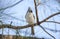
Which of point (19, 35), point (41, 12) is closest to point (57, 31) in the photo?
point (41, 12)

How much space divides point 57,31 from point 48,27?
0.20ft

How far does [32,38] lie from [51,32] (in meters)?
0.12

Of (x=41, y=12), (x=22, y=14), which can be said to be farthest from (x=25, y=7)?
(x=41, y=12)

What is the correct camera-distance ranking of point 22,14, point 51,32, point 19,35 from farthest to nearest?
point 22,14 → point 51,32 → point 19,35

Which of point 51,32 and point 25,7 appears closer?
point 51,32

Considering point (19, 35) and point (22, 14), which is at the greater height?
point (22, 14)

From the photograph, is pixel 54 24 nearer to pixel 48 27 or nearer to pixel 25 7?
pixel 48 27

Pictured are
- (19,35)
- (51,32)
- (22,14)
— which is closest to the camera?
(19,35)

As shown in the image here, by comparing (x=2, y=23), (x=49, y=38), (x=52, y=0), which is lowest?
(x=49, y=38)

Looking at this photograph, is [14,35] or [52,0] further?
[52,0]

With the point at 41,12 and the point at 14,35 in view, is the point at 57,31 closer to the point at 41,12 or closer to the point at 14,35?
the point at 41,12

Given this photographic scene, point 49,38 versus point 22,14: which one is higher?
point 22,14

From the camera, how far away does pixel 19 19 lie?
2.86 ft

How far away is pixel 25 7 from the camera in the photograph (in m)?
0.96
